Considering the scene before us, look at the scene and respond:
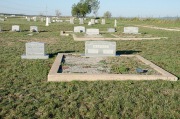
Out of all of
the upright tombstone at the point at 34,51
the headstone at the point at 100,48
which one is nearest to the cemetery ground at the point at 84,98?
the upright tombstone at the point at 34,51

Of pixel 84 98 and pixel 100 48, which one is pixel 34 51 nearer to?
pixel 100 48

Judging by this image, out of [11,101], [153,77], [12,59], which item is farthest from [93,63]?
[11,101]

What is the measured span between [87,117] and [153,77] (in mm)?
3366

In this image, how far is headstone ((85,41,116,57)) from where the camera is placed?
36.0 feet

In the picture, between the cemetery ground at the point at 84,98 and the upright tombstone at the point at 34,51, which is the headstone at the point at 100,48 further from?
the cemetery ground at the point at 84,98

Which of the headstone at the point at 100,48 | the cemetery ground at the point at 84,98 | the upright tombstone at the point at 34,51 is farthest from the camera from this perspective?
the headstone at the point at 100,48

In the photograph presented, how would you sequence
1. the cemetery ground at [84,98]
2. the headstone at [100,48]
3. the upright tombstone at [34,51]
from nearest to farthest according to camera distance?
the cemetery ground at [84,98]
the upright tombstone at [34,51]
the headstone at [100,48]

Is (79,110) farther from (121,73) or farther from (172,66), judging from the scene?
(172,66)

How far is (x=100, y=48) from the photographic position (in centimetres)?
1109

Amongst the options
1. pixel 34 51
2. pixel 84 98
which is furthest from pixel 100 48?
pixel 84 98

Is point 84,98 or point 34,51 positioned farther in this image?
point 34,51

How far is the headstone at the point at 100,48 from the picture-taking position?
11.0 m

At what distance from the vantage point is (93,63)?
31.9 ft

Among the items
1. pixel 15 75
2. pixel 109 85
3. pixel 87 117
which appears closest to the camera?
pixel 87 117
